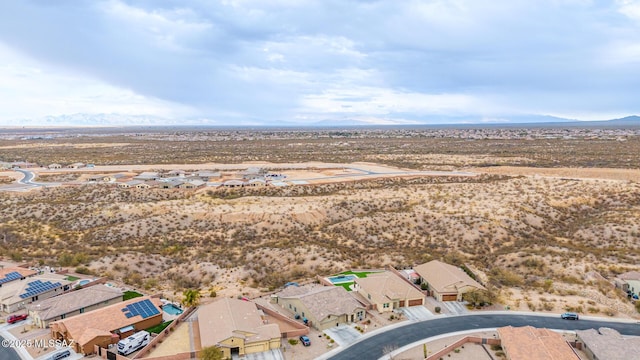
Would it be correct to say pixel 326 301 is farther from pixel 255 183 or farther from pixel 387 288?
pixel 255 183

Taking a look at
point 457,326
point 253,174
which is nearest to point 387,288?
point 457,326

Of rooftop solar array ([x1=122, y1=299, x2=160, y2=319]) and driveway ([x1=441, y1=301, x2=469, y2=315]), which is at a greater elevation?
rooftop solar array ([x1=122, y1=299, x2=160, y2=319])

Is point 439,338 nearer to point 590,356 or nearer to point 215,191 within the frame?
point 590,356

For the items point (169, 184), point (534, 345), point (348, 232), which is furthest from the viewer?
point (169, 184)

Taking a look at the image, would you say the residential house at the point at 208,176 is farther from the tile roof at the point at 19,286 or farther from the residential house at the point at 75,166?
the tile roof at the point at 19,286

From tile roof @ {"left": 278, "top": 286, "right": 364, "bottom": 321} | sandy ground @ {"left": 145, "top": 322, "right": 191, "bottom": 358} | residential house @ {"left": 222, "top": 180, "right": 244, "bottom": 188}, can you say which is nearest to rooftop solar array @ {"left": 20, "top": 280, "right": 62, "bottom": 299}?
sandy ground @ {"left": 145, "top": 322, "right": 191, "bottom": 358}

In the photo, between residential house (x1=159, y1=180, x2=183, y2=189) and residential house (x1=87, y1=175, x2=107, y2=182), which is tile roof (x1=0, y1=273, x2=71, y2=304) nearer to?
residential house (x1=159, y1=180, x2=183, y2=189)
